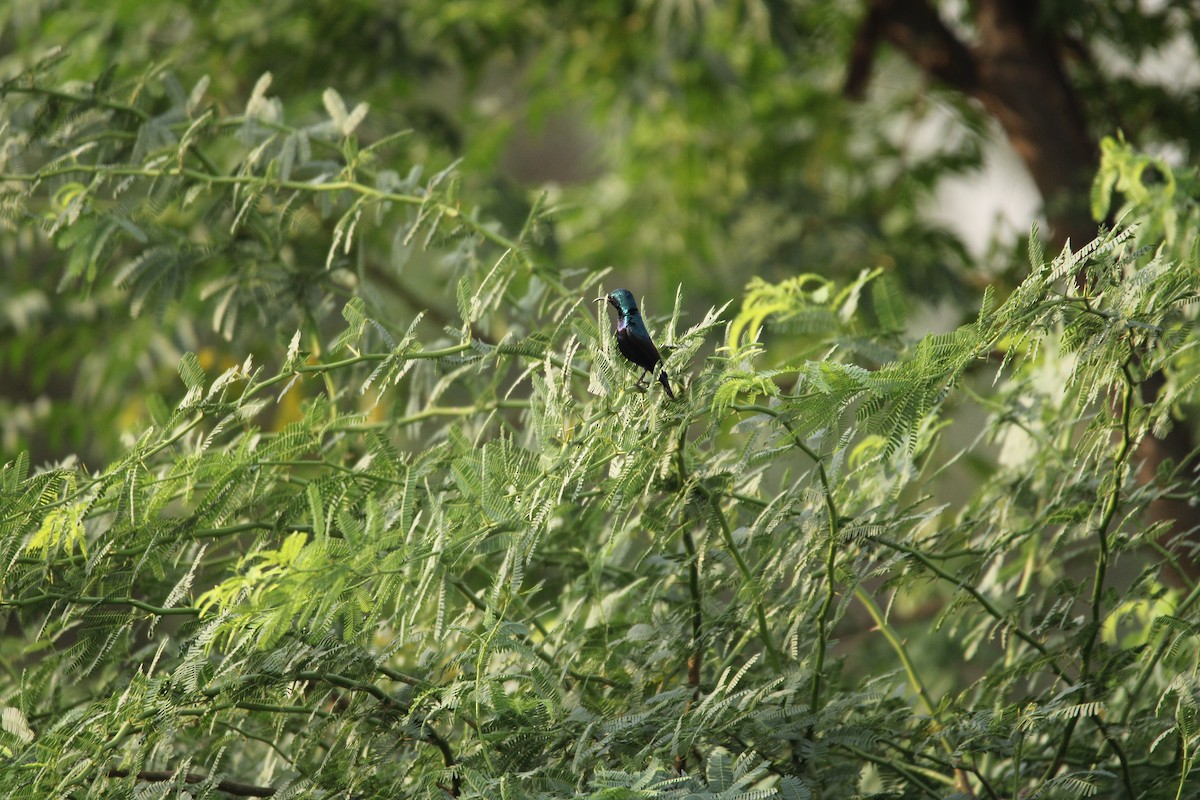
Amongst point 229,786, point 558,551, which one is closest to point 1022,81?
point 558,551

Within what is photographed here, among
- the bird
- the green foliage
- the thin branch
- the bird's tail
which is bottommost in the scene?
the thin branch

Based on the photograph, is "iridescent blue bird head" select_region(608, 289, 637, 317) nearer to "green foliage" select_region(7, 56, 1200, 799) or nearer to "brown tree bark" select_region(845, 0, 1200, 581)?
"green foliage" select_region(7, 56, 1200, 799)

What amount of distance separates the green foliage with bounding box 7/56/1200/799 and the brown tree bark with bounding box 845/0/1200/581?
158 centimetres

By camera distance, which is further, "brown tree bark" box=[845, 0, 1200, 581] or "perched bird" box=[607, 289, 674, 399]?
"brown tree bark" box=[845, 0, 1200, 581]

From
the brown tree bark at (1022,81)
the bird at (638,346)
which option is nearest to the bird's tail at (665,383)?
the bird at (638,346)

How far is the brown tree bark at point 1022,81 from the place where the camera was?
2987 mm

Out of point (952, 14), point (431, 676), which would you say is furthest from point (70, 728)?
point (952, 14)

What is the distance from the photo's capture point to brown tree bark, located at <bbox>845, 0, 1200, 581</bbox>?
2.99 m

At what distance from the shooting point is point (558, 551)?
1531 mm

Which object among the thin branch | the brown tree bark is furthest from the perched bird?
the brown tree bark

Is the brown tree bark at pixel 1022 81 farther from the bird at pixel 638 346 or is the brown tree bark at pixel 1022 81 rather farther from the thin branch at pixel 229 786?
the thin branch at pixel 229 786

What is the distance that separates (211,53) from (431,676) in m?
2.82

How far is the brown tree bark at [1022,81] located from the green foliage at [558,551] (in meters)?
1.58

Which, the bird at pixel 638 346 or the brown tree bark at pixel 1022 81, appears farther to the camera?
the brown tree bark at pixel 1022 81
